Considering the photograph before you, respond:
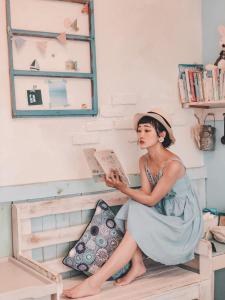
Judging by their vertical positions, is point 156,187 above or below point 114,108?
below

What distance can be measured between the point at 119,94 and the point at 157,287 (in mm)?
1181

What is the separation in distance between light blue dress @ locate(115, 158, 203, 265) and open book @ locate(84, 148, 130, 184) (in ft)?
0.63

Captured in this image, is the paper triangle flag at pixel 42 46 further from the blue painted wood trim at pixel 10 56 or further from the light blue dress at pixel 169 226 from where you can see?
the light blue dress at pixel 169 226

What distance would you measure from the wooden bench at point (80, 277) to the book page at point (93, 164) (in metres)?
0.15

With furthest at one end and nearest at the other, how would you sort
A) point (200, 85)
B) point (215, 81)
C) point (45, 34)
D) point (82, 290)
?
1. point (200, 85)
2. point (215, 81)
3. point (45, 34)
4. point (82, 290)

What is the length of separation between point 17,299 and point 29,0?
5.16ft

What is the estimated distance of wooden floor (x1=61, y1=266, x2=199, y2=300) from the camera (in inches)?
91.7

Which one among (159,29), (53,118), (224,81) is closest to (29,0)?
(53,118)

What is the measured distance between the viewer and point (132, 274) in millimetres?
2512

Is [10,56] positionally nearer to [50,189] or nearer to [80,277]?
[50,189]

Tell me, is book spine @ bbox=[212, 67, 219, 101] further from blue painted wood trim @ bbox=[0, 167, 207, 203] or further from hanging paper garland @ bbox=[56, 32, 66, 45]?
hanging paper garland @ bbox=[56, 32, 66, 45]

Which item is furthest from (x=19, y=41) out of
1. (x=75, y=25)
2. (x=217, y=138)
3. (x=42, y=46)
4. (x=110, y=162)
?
(x=217, y=138)

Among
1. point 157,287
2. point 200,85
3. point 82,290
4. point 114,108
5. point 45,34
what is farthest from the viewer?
point 200,85

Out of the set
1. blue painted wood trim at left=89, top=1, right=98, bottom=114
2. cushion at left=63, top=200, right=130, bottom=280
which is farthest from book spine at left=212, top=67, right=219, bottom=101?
cushion at left=63, top=200, right=130, bottom=280
